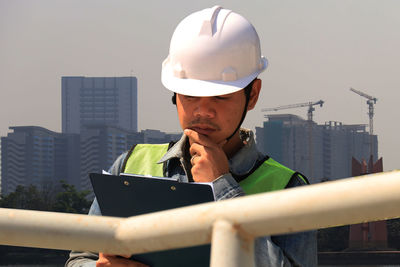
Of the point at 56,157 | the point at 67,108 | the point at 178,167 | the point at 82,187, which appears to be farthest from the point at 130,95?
the point at 178,167

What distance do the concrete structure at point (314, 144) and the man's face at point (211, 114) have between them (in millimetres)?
127772

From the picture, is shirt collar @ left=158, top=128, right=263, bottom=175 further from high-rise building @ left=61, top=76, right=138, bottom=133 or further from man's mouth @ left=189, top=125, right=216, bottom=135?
high-rise building @ left=61, top=76, right=138, bottom=133

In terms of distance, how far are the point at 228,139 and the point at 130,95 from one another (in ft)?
545

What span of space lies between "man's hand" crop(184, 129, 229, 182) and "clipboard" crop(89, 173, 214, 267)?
334 millimetres

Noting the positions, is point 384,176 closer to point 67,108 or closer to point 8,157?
point 8,157

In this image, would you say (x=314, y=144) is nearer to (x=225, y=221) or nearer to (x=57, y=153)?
(x=57, y=153)

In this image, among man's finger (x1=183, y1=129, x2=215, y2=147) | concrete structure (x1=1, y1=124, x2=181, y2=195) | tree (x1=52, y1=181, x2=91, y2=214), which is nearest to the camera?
man's finger (x1=183, y1=129, x2=215, y2=147)

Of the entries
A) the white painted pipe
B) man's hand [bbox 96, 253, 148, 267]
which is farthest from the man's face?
the white painted pipe

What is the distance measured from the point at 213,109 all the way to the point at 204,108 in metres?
0.03

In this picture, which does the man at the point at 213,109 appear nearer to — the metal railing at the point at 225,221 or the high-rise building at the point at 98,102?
the metal railing at the point at 225,221

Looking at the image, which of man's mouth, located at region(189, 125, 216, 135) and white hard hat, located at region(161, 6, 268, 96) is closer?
man's mouth, located at region(189, 125, 216, 135)

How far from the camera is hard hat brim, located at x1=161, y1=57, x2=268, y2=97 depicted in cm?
253

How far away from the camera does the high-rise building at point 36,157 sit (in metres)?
134

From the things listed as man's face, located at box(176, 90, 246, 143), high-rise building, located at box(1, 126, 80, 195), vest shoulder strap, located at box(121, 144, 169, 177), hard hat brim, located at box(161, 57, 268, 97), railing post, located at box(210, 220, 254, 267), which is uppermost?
high-rise building, located at box(1, 126, 80, 195)
